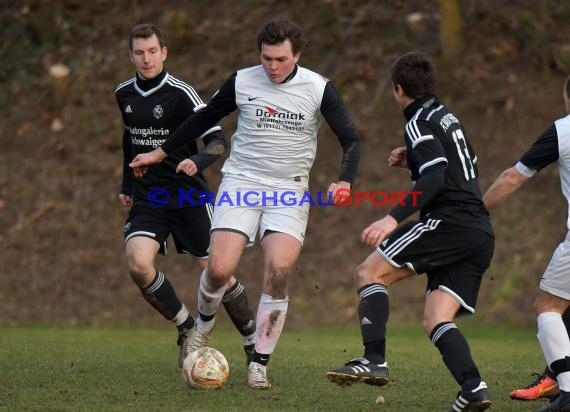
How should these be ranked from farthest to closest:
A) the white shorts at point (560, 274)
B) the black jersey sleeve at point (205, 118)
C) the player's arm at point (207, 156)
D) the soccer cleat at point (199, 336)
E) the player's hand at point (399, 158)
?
the soccer cleat at point (199, 336)
the black jersey sleeve at point (205, 118)
the player's arm at point (207, 156)
the player's hand at point (399, 158)
the white shorts at point (560, 274)

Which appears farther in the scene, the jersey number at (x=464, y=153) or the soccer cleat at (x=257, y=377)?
the soccer cleat at (x=257, y=377)

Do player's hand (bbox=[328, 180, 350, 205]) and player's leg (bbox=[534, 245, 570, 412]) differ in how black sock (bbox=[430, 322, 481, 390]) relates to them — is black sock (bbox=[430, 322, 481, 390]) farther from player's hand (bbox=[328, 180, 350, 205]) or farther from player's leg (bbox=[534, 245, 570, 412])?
player's hand (bbox=[328, 180, 350, 205])

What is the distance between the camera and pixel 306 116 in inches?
287

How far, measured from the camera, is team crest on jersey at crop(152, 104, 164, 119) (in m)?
8.20

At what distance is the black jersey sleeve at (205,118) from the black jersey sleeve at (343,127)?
653 millimetres

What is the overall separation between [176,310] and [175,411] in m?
2.08

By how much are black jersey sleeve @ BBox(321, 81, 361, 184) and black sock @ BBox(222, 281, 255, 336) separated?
149 centimetres

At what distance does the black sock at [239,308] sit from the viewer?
807 cm

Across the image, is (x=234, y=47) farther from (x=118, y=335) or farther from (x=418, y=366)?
(x=418, y=366)

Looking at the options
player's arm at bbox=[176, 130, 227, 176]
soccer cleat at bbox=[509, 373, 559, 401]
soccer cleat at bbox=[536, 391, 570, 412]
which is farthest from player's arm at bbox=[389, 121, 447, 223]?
player's arm at bbox=[176, 130, 227, 176]

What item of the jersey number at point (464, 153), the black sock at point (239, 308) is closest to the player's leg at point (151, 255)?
the black sock at point (239, 308)

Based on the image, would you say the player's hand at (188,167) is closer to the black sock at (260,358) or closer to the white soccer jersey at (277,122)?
the white soccer jersey at (277,122)

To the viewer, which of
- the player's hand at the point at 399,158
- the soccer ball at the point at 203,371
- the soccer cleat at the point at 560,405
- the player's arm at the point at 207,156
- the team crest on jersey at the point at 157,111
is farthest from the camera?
the team crest on jersey at the point at 157,111

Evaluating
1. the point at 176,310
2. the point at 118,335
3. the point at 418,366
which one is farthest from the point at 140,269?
the point at 118,335
